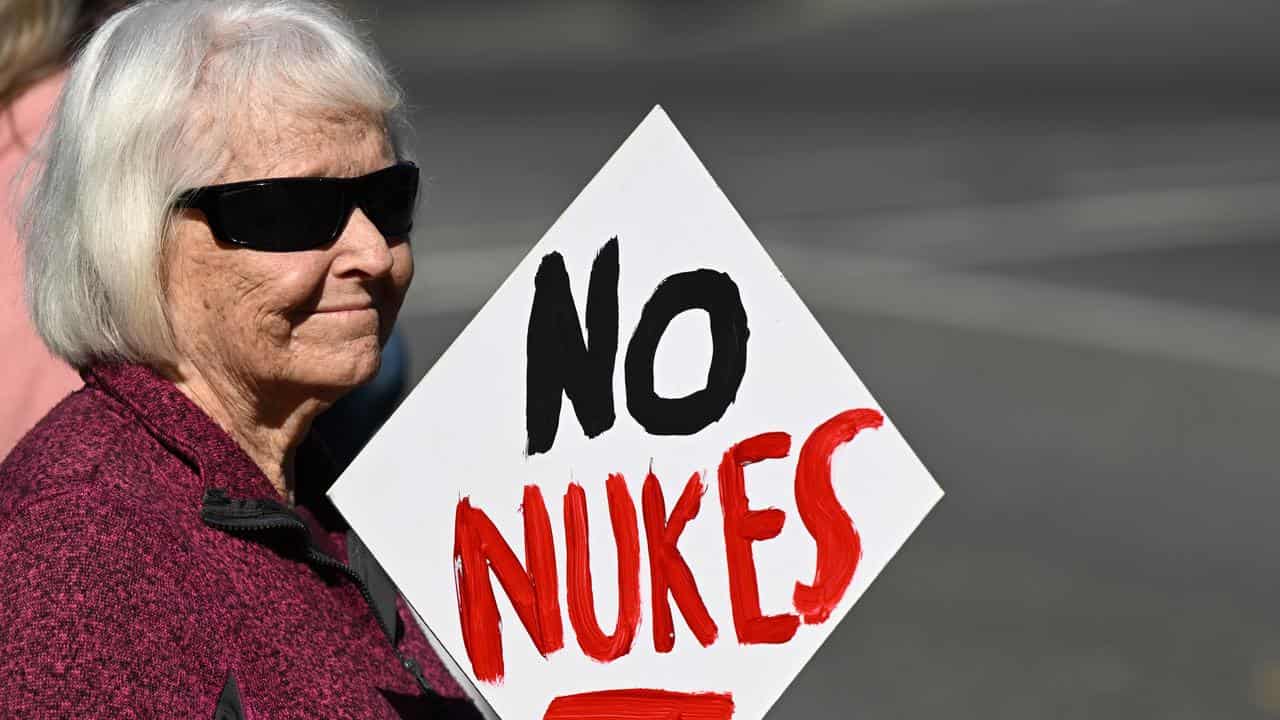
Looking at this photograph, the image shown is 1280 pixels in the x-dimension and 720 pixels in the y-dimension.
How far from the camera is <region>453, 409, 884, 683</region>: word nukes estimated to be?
2115 millimetres

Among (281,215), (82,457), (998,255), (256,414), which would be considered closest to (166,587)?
(82,457)

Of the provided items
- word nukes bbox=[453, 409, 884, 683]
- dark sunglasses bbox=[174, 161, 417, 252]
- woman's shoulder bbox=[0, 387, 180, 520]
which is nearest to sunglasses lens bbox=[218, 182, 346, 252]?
dark sunglasses bbox=[174, 161, 417, 252]

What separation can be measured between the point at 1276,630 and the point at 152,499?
4.62 metres

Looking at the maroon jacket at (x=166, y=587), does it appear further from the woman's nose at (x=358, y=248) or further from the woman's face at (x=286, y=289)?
the woman's nose at (x=358, y=248)

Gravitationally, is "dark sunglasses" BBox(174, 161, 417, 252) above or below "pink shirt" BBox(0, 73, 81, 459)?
above

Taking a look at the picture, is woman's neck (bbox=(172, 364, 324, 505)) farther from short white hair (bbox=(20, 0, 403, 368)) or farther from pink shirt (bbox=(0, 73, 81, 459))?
pink shirt (bbox=(0, 73, 81, 459))

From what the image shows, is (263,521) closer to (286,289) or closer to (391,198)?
(286,289)

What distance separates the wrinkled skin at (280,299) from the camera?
215 cm

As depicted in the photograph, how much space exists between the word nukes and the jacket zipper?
0.88ft

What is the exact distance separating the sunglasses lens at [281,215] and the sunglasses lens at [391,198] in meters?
0.07

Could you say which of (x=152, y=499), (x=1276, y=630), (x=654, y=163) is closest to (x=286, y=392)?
(x=152, y=499)

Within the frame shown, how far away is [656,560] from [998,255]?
7.91 metres

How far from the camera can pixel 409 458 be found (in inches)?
82.9

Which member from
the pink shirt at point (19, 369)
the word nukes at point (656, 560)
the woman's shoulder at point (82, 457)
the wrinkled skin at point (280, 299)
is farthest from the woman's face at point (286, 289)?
the pink shirt at point (19, 369)
